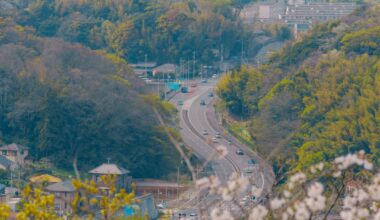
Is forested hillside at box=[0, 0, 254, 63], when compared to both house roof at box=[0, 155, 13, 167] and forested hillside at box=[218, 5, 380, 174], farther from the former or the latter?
house roof at box=[0, 155, 13, 167]

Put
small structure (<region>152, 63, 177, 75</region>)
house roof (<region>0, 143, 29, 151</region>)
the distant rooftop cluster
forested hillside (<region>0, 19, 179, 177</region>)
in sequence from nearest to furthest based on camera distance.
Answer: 1. house roof (<region>0, 143, 29, 151</region>)
2. forested hillside (<region>0, 19, 179, 177</region>)
3. small structure (<region>152, 63, 177, 75</region>)
4. the distant rooftop cluster

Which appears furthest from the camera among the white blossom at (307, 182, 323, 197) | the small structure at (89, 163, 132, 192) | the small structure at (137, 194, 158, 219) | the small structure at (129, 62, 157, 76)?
the small structure at (129, 62, 157, 76)

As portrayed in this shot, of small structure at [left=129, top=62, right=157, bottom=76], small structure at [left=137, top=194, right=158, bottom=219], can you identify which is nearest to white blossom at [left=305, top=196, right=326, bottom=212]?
small structure at [left=137, top=194, right=158, bottom=219]

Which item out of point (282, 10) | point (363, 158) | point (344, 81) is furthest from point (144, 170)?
point (282, 10)

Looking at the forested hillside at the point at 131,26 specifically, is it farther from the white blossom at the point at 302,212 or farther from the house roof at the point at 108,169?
the white blossom at the point at 302,212

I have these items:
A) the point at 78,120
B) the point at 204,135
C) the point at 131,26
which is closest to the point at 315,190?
the point at 78,120

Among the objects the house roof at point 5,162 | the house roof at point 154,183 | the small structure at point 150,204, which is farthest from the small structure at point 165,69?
the small structure at point 150,204
